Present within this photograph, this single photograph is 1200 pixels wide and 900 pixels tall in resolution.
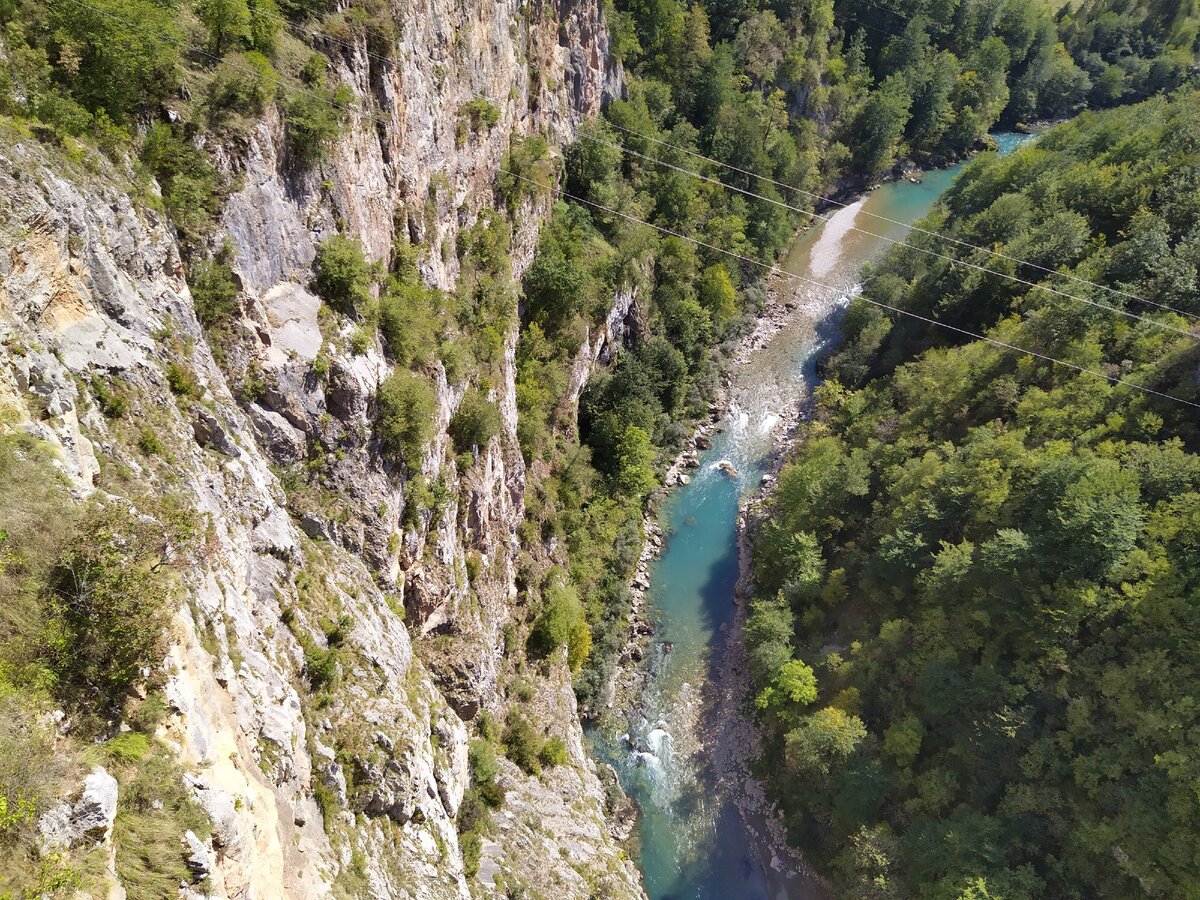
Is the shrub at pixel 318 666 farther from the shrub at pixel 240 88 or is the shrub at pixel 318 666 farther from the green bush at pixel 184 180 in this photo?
the shrub at pixel 240 88

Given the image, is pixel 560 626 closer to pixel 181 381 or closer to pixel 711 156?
pixel 181 381

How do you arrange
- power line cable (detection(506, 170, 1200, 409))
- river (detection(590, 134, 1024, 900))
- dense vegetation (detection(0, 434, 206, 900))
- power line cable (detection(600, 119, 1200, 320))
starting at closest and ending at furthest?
1. dense vegetation (detection(0, 434, 206, 900))
2. power line cable (detection(506, 170, 1200, 409))
3. river (detection(590, 134, 1024, 900))
4. power line cable (detection(600, 119, 1200, 320))

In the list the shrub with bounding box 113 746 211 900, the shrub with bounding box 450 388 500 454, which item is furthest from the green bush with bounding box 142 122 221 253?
the shrub with bounding box 113 746 211 900

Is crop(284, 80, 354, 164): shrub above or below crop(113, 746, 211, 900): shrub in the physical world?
above

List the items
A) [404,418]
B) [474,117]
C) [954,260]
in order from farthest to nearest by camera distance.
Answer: [954,260] → [474,117] → [404,418]

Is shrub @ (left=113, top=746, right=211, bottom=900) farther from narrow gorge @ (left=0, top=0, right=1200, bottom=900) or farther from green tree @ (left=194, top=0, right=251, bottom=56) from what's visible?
green tree @ (left=194, top=0, right=251, bottom=56)

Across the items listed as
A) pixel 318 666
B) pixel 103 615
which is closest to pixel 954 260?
pixel 318 666
